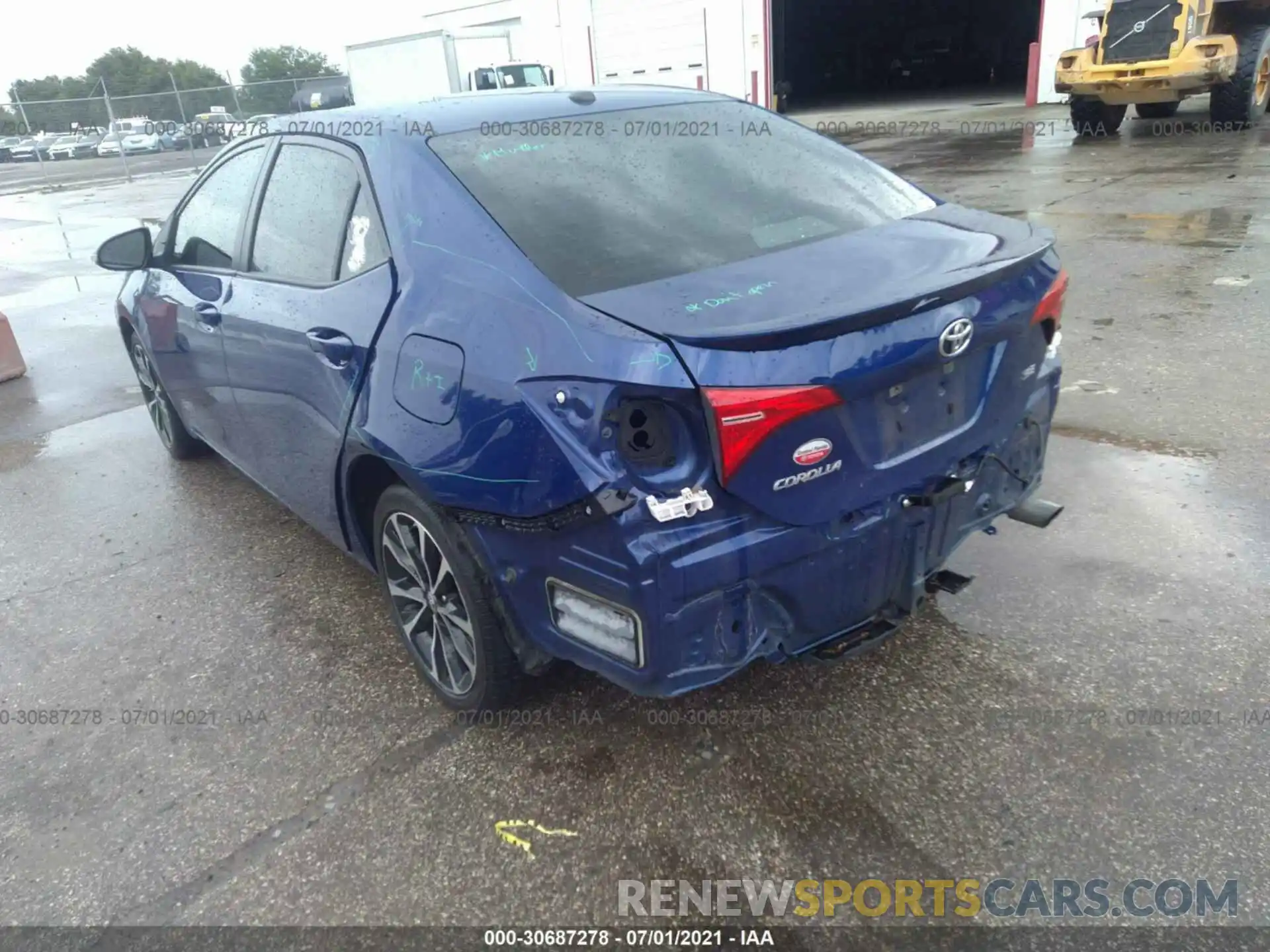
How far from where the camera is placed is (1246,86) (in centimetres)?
1352

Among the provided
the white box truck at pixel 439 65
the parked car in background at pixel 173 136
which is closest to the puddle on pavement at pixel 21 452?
the white box truck at pixel 439 65

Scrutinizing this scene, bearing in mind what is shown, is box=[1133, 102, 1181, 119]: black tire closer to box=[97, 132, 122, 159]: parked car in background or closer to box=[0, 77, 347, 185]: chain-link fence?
box=[0, 77, 347, 185]: chain-link fence

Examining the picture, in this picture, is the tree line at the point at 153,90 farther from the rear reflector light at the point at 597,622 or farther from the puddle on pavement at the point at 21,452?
the rear reflector light at the point at 597,622

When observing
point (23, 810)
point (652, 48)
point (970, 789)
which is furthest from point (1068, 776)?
point (652, 48)

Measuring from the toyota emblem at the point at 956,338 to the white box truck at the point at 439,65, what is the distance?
25.2 m

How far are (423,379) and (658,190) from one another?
89 centimetres

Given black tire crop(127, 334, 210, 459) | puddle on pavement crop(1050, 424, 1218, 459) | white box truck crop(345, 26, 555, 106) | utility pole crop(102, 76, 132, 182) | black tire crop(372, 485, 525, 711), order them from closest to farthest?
black tire crop(372, 485, 525, 711) < puddle on pavement crop(1050, 424, 1218, 459) < black tire crop(127, 334, 210, 459) < utility pole crop(102, 76, 132, 182) < white box truck crop(345, 26, 555, 106)

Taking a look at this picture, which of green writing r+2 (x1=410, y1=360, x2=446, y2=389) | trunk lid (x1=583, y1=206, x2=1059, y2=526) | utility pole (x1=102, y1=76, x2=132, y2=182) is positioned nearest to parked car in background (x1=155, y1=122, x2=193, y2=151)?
utility pole (x1=102, y1=76, x2=132, y2=182)

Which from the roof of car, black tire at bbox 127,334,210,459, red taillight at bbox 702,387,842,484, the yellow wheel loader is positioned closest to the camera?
red taillight at bbox 702,387,842,484

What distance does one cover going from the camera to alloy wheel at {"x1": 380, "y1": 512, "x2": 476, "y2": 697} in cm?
267

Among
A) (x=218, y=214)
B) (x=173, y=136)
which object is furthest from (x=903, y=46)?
(x=218, y=214)

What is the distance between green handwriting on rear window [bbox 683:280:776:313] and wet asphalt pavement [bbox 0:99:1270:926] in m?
1.24

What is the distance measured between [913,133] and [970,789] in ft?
61.5

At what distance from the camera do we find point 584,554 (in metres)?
2.13
